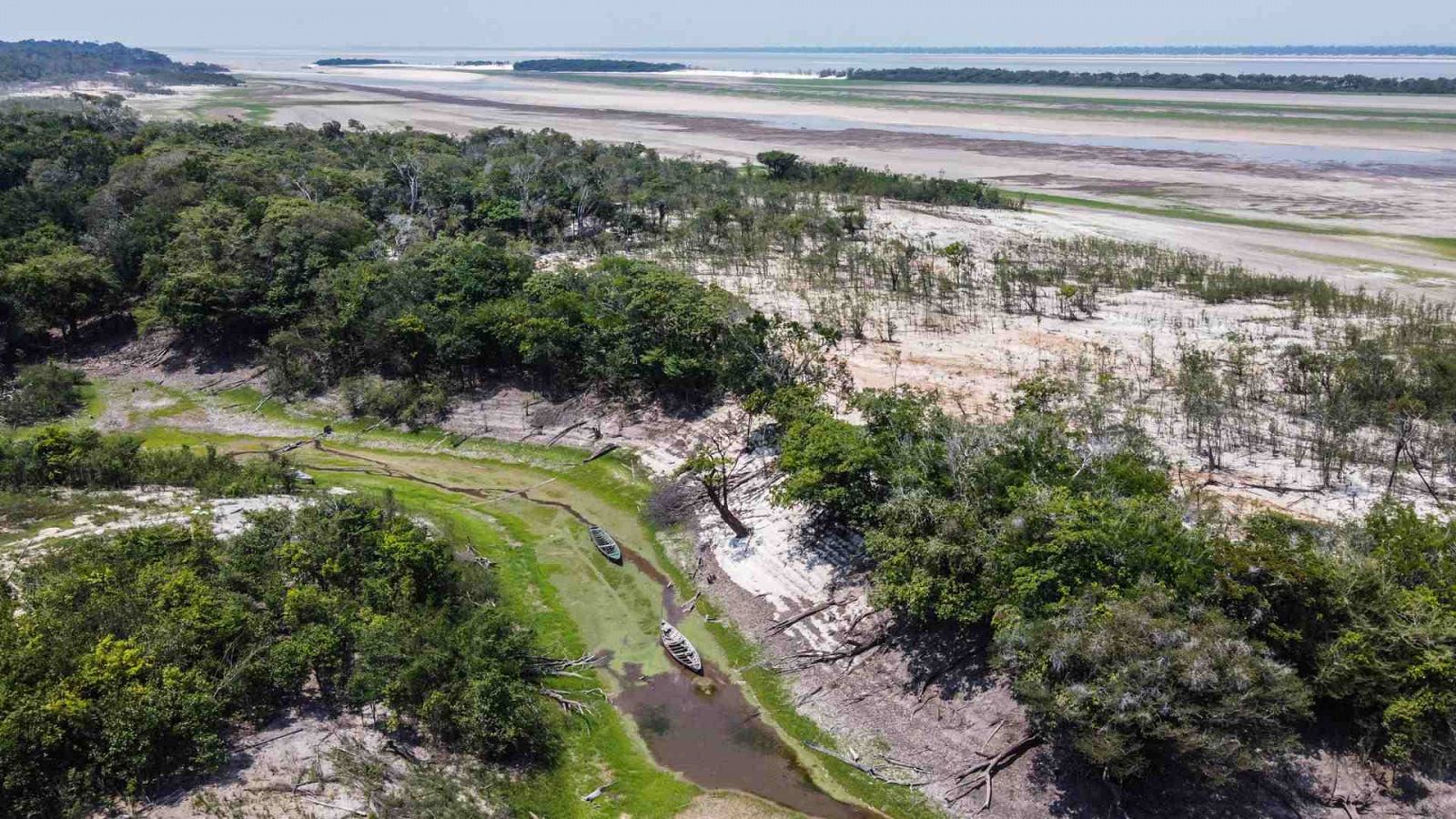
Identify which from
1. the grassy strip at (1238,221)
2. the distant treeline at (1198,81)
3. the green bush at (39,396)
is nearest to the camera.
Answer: the green bush at (39,396)

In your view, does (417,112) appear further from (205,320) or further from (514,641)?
(514,641)

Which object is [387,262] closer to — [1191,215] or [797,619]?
[797,619]

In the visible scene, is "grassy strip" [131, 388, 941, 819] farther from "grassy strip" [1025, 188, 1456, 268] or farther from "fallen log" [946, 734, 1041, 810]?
"grassy strip" [1025, 188, 1456, 268]

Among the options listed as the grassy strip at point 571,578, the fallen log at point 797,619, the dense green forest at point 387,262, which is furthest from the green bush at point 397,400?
the fallen log at point 797,619

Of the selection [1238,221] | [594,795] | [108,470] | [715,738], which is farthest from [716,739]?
[1238,221]

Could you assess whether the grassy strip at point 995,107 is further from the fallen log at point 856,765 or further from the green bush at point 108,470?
the green bush at point 108,470

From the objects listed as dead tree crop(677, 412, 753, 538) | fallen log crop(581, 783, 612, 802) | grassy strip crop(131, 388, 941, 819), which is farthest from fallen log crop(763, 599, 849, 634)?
fallen log crop(581, 783, 612, 802)
